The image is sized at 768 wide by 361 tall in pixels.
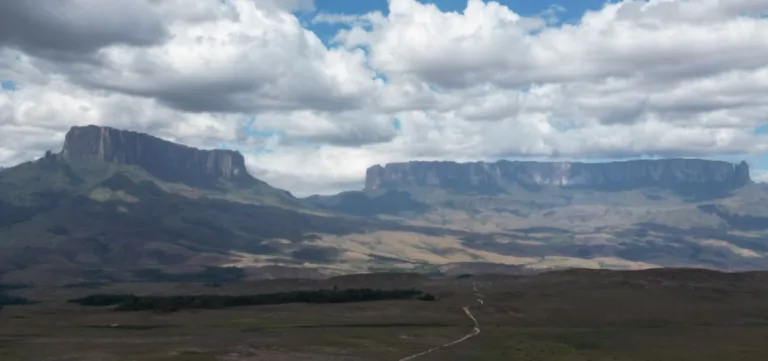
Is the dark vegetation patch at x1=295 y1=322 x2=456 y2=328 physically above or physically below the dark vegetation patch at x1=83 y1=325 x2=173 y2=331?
above

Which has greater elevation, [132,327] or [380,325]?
[380,325]

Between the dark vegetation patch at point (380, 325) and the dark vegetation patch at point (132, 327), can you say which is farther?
the dark vegetation patch at point (132, 327)

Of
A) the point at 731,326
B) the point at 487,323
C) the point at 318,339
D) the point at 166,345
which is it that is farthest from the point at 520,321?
the point at 166,345

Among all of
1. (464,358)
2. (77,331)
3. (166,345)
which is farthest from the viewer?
(77,331)

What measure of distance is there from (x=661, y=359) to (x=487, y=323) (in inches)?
2462

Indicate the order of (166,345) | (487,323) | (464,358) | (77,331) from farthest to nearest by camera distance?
(487,323)
(77,331)
(166,345)
(464,358)

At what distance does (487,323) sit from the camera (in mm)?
189625

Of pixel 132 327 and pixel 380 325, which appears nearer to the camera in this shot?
pixel 380 325

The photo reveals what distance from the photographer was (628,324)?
196875 millimetres

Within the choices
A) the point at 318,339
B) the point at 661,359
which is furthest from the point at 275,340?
the point at 661,359

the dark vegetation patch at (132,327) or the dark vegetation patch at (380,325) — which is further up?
the dark vegetation patch at (380,325)

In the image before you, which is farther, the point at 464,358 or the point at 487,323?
the point at 487,323

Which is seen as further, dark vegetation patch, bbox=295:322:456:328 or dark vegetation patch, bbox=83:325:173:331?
dark vegetation patch, bbox=83:325:173:331

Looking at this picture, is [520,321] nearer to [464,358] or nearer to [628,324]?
[628,324]
